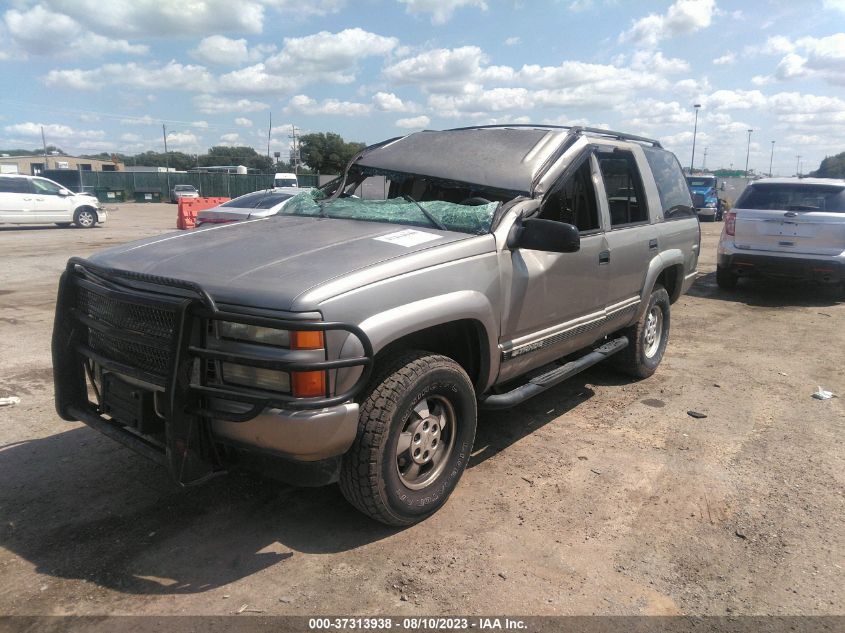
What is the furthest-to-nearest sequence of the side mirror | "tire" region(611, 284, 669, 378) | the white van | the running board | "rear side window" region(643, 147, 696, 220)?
the white van → "rear side window" region(643, 147, 696, 220) → "tire" region(611, 284, 669, 378) → the running board → the side mirror

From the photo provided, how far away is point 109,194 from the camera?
48.6 metres

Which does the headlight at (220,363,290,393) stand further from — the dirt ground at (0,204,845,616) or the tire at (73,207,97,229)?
the tire at (73,207,97,229)

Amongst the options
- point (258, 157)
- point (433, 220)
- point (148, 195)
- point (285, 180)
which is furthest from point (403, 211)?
point (258, 157)

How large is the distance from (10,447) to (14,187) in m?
19.3

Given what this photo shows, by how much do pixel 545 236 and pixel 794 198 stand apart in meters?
7.86

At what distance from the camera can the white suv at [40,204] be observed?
773 inches

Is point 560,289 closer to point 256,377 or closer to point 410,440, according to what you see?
point 410,440

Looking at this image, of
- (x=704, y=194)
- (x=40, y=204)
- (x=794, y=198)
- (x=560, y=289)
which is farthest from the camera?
(x=704, y=194)

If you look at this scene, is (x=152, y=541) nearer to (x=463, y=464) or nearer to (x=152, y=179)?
(x=463, y=464)

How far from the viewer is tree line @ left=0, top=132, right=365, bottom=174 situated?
75875mm

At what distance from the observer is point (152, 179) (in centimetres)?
5206

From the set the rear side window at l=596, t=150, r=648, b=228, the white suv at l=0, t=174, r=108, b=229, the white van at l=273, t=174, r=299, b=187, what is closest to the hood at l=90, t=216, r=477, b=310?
the rear side window at l=596, t=150, r=648, b=228

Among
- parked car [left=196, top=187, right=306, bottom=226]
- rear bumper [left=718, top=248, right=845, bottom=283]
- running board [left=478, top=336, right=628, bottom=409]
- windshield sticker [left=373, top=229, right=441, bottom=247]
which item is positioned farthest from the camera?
parked car [left=196, top=187, right=306, bottom=226]

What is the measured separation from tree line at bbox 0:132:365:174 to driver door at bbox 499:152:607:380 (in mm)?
56951
